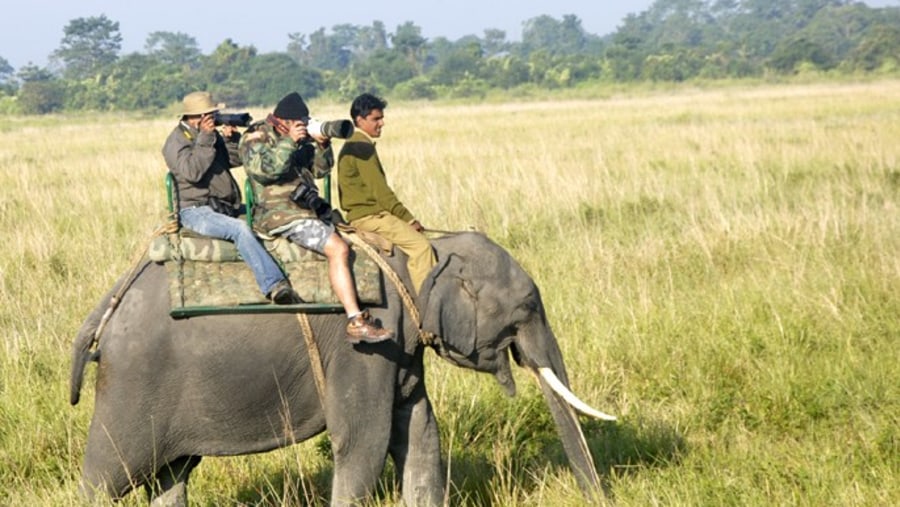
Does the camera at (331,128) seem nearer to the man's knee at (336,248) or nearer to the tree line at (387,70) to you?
the man's knee at (336,248)

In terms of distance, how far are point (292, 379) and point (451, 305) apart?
686 mm

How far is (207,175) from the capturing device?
16.4ft

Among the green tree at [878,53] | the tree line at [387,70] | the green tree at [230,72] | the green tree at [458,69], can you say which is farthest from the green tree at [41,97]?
the green tree at [878,53]

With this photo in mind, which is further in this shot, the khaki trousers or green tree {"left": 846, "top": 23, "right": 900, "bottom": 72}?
green tree {"left": 846, "top": 23, "right": 900, "bottom": 72}

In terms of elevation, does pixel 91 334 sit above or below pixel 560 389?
above

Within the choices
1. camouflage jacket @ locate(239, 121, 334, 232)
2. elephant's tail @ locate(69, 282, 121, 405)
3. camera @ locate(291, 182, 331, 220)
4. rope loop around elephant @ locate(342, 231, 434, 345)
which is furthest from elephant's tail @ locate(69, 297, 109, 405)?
rope loop around elephant @ locate(342, 231, 434, 345)

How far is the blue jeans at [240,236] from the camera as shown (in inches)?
178

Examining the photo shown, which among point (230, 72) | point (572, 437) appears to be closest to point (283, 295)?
point (572, 437)

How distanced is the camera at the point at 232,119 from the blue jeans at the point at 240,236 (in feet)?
1.30

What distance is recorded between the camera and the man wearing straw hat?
470 centimetres

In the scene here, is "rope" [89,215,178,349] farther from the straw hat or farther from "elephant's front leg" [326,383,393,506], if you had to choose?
"elephant's front leg" [326,383,393,506]

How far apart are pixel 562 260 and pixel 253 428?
5199mm

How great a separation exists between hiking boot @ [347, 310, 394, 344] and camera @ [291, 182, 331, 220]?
52 cm

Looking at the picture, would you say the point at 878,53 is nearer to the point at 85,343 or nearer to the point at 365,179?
the point at 365,179
